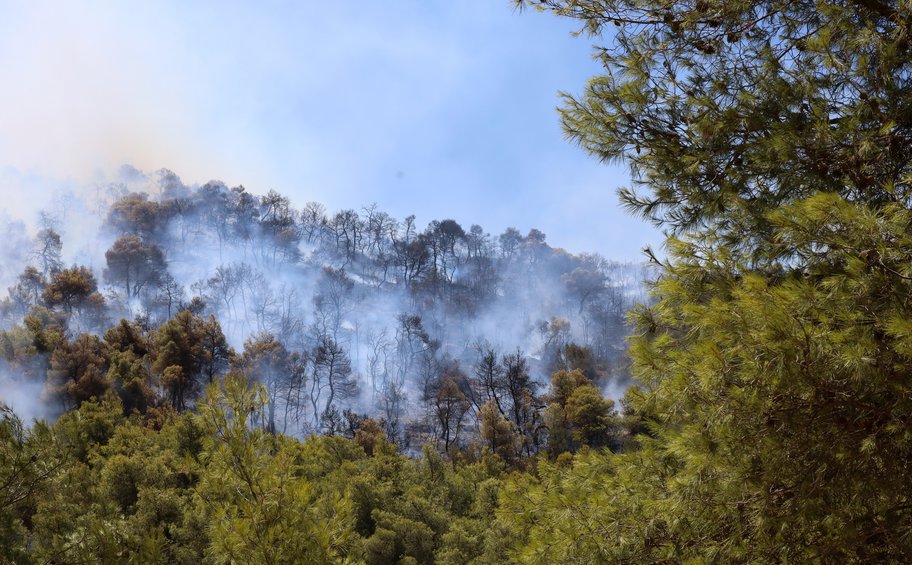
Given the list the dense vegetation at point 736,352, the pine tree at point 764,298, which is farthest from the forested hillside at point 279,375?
the pine tree at point 764,298

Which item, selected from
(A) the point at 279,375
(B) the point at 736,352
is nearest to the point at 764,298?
(B) the point at 736,352

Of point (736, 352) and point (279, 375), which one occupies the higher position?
point (279, 375)

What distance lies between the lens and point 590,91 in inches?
153

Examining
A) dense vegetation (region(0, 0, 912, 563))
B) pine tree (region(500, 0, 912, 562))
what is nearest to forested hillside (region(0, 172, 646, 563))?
dense vegetation (region(0, 0, 912, 563))

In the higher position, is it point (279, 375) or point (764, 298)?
point (279, 375)

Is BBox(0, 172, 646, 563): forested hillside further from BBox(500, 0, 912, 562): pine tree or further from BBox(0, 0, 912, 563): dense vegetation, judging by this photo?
BBox(500, 0, 912, 562): pine tree

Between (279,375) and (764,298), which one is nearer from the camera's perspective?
(764,298)

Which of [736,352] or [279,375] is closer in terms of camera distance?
[736,352]

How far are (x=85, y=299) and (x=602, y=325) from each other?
3907 centimetres

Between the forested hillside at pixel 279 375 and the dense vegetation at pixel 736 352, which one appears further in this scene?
the forested hillside at pixel 279 375

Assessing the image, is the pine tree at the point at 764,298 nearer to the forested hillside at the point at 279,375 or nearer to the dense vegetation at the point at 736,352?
the dense vegetation at the point at 736,352

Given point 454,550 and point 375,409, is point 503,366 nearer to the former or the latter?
point 375,409

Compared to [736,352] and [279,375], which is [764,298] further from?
[279,375]

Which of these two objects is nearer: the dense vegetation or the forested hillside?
the dense vegetation
